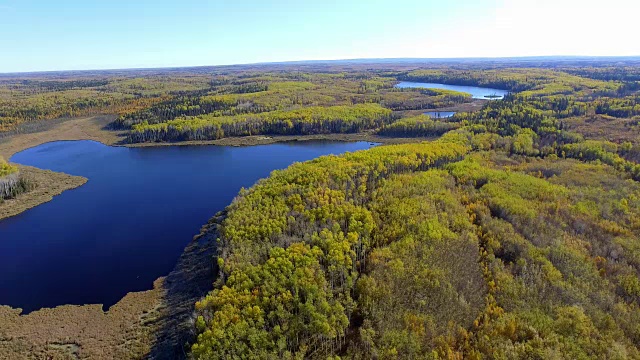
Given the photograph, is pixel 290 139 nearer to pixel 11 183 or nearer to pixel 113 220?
pixel 113 220

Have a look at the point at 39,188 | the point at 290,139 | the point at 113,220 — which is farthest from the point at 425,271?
the point at 290,139

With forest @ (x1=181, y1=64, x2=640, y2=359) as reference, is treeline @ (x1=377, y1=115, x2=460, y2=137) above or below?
above

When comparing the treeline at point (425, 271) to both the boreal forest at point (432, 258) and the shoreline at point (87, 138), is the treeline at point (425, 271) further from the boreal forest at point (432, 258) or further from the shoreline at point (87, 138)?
the shoreline at point (87, 138)

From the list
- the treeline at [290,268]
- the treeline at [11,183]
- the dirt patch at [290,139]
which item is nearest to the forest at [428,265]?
the treeline at [290,268]

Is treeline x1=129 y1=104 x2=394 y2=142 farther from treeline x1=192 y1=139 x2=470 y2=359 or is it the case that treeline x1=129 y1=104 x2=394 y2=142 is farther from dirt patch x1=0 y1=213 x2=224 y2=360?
dirt patch x1=0 y1=213 x2=224 y2=360

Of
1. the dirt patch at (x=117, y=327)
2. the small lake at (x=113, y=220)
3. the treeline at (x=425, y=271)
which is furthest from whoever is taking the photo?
the small lake at (x=113, y=220)

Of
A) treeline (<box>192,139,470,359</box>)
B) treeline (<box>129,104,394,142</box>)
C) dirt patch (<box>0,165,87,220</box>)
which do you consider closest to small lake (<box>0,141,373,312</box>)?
dirt patch (<box>0,165,87,220</box>)
